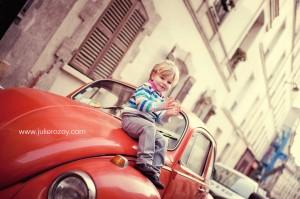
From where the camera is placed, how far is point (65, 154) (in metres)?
2.60

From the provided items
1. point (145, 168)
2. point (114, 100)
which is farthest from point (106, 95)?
point (145, 168)

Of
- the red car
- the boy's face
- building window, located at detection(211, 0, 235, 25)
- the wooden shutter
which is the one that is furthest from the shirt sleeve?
building window, located at detection(211, 0, 235, 25)

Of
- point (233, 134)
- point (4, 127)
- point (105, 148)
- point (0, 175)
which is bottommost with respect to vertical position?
point (0, 175)

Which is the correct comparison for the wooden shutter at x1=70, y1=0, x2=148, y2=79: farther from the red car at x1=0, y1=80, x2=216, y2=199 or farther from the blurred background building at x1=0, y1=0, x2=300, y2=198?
the red car at x1=0, y1=80, x2=216, y2=199

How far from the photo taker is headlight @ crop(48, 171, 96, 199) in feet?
7.65

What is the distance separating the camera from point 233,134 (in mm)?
20484

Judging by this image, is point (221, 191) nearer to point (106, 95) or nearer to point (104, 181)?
point (106, 95)

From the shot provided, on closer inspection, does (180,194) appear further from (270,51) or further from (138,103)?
(270,51)

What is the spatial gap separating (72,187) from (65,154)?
304 mm

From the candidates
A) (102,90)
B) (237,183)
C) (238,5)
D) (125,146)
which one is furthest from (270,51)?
(125,146)

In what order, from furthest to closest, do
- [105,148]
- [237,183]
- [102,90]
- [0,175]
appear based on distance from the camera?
[237,183], [102,90], [105,148], [0,175]

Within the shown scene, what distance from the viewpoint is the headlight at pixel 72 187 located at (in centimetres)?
233

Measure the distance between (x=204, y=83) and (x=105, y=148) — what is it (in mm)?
10977

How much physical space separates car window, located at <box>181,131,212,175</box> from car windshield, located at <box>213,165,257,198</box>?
6.39 meters
